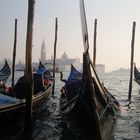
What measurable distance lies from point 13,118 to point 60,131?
1585mm

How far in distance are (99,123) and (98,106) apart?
61 centimetres

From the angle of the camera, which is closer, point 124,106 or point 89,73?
point 89,73

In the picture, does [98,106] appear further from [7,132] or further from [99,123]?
[7,132]

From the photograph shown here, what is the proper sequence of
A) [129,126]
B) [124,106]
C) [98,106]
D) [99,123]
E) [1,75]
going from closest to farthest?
[99,123] → [98,106] → [129,126] → [124,106] → [1,75]

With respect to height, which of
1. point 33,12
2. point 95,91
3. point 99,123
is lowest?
point 99,123

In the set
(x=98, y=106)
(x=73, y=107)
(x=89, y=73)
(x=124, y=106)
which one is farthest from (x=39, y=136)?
(x=124, y=106)

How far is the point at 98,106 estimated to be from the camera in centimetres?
796

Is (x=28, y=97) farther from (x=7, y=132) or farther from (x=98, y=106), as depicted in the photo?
(x=98, y=106)

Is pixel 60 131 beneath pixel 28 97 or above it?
beneath

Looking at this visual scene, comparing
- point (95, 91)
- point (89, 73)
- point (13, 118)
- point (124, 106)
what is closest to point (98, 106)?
point (95, 91)

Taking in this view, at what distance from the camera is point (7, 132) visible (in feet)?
30.7

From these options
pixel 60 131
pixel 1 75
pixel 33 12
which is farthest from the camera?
pixel 1 75

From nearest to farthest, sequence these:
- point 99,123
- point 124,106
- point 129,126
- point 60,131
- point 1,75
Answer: point 99,123
point 60,131
point 129,126
point 124,106
point 1,75

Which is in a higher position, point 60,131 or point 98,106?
point 98,106
